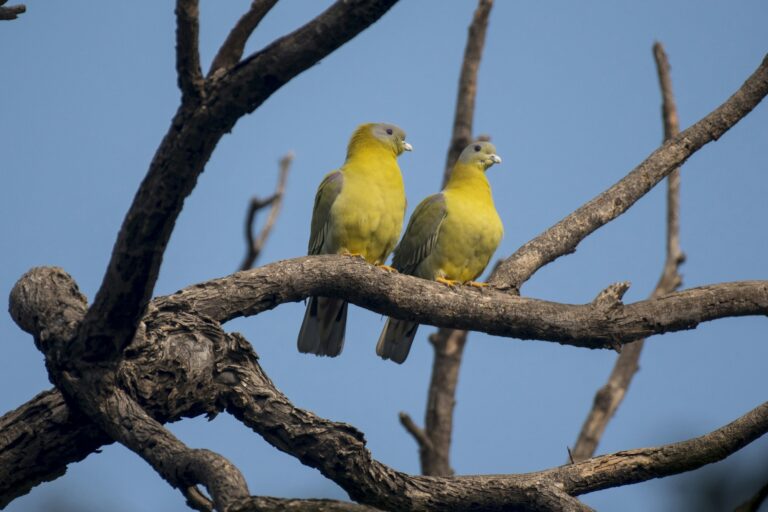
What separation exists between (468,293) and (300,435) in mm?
1604

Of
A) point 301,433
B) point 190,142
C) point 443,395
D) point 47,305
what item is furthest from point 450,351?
point 190,142

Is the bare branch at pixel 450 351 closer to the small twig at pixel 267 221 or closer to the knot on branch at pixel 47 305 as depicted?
the small twig at pixel 267 221

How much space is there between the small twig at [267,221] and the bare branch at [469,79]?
1955 mm

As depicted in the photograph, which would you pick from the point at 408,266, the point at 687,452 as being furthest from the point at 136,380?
the point at 408,266

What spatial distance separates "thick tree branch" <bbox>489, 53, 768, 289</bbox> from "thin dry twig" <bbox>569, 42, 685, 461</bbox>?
12.2ft

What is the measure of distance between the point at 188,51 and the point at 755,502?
239 centimetres

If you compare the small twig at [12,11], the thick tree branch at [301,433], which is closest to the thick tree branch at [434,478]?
the thick tree branch at [301,433]

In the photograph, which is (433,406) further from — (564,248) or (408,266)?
(564,248)

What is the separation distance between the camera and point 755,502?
3.12m

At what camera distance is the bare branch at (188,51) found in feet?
10.7

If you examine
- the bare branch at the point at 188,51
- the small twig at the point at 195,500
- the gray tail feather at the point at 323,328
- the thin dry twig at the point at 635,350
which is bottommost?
the small twig at the point at 195,500

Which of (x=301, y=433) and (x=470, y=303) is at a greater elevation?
(x=470, y=303)

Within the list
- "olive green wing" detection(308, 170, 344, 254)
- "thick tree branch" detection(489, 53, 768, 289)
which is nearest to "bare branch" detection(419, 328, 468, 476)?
"olive green wing" detection(308, 170, 344, 254)

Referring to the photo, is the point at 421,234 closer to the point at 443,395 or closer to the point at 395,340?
the point at 395,340
